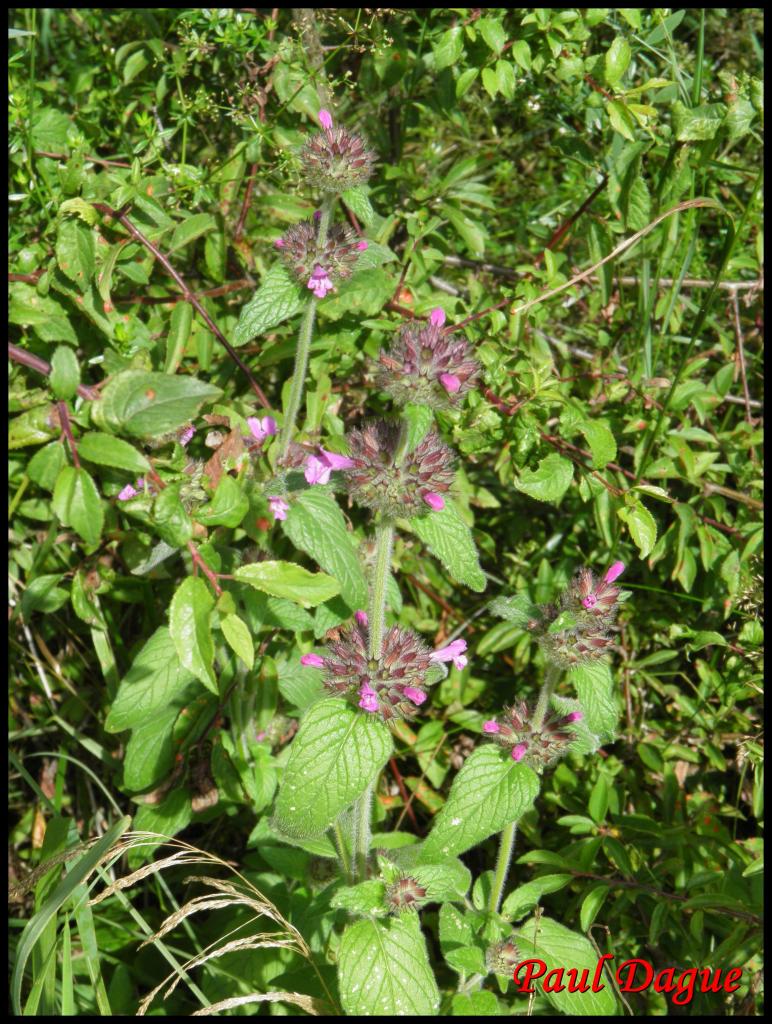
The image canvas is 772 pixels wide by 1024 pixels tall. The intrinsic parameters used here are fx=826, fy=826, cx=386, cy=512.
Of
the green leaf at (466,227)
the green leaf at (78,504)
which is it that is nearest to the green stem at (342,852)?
the green leaf at (78,504)

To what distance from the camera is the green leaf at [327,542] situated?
1827 mm

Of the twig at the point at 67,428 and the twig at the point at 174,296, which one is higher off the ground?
the twig at the point at 67,428

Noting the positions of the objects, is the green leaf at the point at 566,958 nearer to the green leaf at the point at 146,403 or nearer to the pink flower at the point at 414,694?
the pink flower at the point at 414,694

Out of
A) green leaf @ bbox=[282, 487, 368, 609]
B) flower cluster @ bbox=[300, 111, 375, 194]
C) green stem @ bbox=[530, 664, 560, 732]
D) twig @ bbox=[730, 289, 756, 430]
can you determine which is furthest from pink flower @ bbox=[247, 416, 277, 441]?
twig @ bbox=[730, 289, 756, 430]

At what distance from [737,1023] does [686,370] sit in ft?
5.51

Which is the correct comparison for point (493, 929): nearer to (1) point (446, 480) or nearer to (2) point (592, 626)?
(2) point (592, 626)

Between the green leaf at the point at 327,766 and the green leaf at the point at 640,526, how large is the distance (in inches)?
27.7

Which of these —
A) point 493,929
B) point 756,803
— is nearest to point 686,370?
point 756,803

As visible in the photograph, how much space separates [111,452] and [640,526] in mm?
1152

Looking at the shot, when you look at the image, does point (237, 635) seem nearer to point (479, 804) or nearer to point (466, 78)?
point (479, 804)

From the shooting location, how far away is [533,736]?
1.82 metres

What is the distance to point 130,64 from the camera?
236 cm

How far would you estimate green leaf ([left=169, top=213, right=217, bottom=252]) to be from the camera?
207 centimetres

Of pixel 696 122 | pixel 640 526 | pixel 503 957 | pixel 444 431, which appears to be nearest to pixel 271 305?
pixel 444 431
